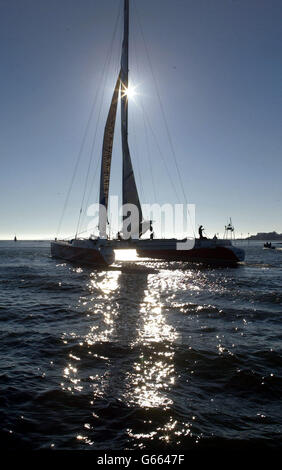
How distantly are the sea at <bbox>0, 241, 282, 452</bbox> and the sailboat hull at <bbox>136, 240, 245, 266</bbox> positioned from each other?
18.3m

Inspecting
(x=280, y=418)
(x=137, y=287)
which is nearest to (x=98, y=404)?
(x=280, y=418)

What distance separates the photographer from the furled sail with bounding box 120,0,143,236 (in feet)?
97.0

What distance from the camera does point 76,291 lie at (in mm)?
13664

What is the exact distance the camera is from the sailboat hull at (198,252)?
93.4ft

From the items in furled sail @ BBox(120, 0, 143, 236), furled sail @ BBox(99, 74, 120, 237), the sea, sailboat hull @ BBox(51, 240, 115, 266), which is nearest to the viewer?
the sea

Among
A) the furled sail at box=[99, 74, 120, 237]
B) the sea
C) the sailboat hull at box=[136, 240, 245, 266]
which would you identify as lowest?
the sea

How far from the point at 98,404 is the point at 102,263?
18.6 meters

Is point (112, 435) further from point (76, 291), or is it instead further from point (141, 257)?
point (141, 257)

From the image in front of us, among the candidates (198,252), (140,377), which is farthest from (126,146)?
(140,377)

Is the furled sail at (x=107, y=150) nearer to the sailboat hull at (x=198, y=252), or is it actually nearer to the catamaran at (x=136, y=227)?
the catamaran at (x=136, y=227)

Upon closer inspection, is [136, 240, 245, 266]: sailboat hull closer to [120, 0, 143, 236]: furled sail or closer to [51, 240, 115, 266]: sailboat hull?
[120, 0, 143, 236]: furled sail

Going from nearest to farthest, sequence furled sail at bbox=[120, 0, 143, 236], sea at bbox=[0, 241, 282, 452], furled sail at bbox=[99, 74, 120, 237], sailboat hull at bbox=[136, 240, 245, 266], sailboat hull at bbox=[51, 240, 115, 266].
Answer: sea at bbox=[0, 241, 282, 452] < sailboat hull at bbox=[51, 240, 115, 266] < furled sail at bbox=[99, 74, 120, 237] < sailboat hull at bbox=[136, 240, 245, 266] < furled sail at bbox=[120, 0, 143, 236]

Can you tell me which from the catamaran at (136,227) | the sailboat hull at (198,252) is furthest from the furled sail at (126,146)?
the sailboat hull at (198,252)

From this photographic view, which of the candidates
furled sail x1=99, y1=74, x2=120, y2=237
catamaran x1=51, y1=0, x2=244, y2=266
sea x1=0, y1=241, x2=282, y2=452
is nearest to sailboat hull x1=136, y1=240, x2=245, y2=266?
catamaran x1=51, y1=0, x2=244, y2=266
